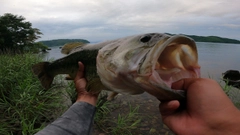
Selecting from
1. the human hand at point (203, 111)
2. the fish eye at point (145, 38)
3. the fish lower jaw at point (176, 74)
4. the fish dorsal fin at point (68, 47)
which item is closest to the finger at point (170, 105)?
the human hand at point (203, 111)

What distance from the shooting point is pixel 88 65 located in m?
2.82

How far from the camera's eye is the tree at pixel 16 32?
26.5 meters

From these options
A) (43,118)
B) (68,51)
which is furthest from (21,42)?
(68,51)

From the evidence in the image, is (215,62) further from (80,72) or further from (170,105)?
(170,105)

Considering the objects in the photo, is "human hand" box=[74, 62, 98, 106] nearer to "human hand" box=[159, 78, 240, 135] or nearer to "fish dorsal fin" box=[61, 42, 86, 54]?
"fish dorsal fin" box=[61, 42, 86, 54]

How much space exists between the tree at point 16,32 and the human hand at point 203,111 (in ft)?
91.7

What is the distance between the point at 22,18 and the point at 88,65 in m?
29.3

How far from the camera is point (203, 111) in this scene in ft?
5.46

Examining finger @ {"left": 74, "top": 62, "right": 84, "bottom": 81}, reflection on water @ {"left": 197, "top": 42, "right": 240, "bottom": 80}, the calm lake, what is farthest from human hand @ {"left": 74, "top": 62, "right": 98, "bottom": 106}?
reflection on water @ {"left": 197, "top": 42, "right": 240, "bottom": 80}

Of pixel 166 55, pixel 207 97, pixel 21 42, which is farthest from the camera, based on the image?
pixel 21 42

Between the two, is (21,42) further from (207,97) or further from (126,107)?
(207,97)

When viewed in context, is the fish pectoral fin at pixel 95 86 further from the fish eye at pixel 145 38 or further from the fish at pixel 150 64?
the fish eye at pixel 145 38

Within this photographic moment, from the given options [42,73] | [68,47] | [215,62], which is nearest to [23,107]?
[42,73]

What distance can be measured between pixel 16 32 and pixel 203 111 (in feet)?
99.1
